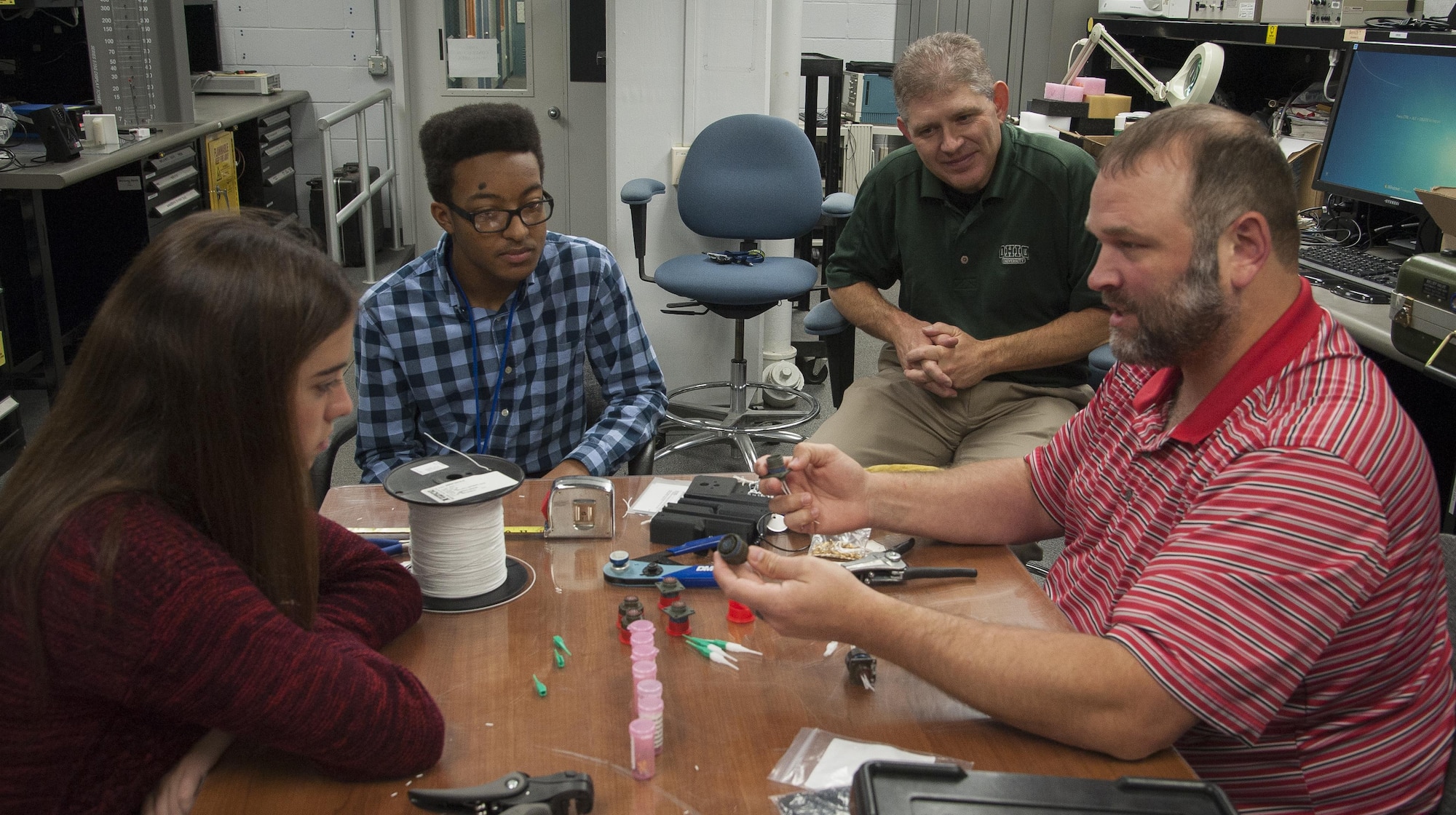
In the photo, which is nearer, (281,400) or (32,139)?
(281,400)

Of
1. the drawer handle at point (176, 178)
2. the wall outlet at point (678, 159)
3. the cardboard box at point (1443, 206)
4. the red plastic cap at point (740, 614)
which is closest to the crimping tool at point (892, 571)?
the red plastic cap at point (740, 614)

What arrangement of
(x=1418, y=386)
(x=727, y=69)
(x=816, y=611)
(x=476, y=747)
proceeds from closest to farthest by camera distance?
1. (x=476, y=747)
2. (x=816, y=611)
3. (x=1418, y=386)
4. (x=727, y=69)

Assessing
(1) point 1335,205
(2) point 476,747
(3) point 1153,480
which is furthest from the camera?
(1) point 1335,205

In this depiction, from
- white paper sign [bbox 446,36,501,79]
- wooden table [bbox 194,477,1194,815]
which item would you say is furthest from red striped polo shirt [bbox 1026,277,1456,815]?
white paper sign [bbox 446,36,501,79]

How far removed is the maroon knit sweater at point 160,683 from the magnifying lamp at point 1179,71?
2515mm

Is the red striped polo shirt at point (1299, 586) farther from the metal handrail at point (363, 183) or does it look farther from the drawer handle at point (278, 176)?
the drawer handle at point (278, 176)

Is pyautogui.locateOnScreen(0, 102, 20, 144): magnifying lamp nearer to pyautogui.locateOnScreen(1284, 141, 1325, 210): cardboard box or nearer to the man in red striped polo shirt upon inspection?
the man in red striped polo shirt

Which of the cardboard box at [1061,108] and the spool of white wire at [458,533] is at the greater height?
the cardboard box at [1061,108]

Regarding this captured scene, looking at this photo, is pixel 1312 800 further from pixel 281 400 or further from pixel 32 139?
pixel 32 139

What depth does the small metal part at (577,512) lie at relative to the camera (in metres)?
1.42

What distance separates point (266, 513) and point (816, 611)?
0.53m

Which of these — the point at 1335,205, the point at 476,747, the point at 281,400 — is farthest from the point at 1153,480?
the point at 1335,205

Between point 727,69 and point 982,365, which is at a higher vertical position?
point 727,69

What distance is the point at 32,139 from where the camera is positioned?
12.4 ft
